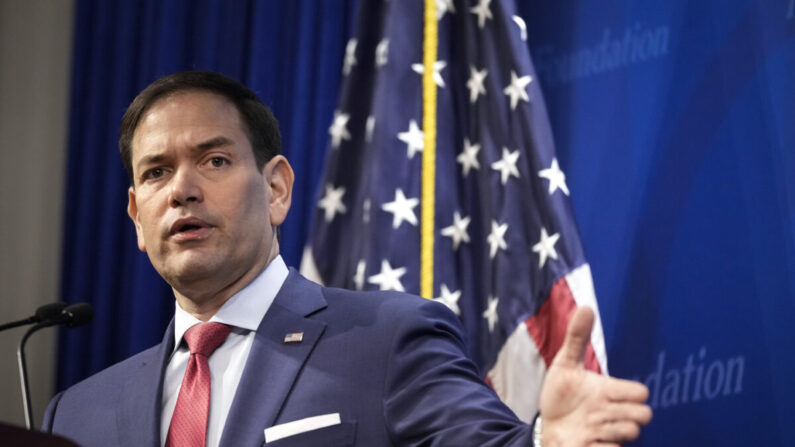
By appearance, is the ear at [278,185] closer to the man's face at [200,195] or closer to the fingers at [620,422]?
the man's face at [200,195]

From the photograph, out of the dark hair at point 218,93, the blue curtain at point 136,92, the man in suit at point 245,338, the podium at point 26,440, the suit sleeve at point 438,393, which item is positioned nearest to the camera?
the podium at point 26,440

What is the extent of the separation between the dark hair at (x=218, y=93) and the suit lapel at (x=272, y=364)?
0.32 meters

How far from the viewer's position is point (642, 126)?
312 centimetres

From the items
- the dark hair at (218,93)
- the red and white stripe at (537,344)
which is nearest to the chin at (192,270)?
the dark hair at (218,93)

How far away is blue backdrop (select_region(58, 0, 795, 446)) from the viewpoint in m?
2.82

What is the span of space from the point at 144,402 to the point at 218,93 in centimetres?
63

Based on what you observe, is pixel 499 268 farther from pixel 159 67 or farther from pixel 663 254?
pixel 159 67

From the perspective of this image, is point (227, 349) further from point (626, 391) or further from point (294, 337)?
point (626, 391)

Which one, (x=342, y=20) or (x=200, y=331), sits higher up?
(x=342, y=20)

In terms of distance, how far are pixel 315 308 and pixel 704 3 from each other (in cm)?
195

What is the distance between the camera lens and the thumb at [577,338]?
1.09 meters

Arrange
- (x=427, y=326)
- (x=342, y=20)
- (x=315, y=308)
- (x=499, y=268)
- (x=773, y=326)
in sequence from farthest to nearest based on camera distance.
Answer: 1. (x=342, y=20)
2. (x=499, y=268)
3. (x=773, y=326)
4. (x=315, y=308)
5. (x=427, y=326)

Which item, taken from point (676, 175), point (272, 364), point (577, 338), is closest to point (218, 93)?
point (272, 364)

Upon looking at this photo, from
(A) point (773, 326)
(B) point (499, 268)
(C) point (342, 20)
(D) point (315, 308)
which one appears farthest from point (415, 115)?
(D) point (315, 308)
